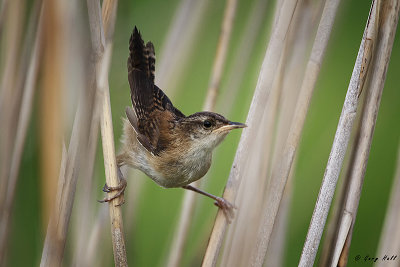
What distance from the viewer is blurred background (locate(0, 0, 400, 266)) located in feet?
7.41

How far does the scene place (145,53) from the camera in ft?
9.52

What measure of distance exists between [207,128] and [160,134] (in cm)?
36

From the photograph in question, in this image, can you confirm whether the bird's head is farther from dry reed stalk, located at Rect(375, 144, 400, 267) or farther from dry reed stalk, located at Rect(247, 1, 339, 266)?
dry reed stalk, located at Rect(375, 144, 400, 267)

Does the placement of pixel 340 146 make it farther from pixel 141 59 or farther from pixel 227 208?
pixel 141 59

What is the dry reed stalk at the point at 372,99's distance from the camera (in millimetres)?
1821

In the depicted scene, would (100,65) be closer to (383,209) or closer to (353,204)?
(353,204)

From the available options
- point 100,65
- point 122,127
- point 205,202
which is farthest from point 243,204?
point 122,127

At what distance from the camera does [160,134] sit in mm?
2844

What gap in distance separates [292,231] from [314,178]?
399mm

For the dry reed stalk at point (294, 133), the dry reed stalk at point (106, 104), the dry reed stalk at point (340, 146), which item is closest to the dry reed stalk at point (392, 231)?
the dry reed stalk at point (340, 146)

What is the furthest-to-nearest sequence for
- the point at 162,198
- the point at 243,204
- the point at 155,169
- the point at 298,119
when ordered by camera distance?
the point at 162,198
the point at 155,169
the point at 243,204
the point at 298,119

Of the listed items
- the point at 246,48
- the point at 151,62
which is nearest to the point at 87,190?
the point at 151,62

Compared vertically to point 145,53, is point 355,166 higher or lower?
lower

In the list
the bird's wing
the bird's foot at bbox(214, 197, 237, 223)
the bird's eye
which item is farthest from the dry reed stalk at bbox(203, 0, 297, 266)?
the bird's wing
